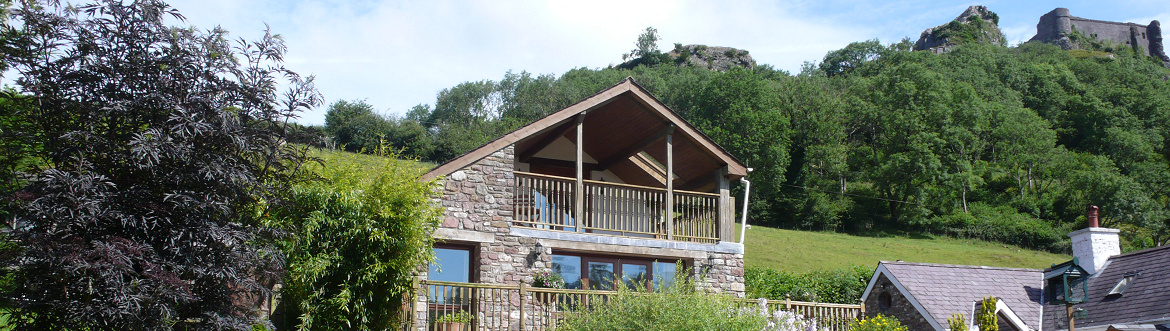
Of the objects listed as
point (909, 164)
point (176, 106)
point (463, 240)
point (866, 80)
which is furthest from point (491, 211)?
point (866, 80)

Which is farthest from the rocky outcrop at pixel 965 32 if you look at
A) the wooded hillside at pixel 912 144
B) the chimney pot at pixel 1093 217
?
the chimney pot at pixel 1093 217

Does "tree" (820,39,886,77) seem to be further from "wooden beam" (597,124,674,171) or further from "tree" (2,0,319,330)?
"tree" (2,0,319,330)

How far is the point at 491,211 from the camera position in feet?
47.2

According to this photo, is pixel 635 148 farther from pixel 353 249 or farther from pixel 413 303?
pixel 353 249

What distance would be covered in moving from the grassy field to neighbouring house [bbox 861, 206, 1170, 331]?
15324mm

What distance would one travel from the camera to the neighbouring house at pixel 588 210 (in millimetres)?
14141

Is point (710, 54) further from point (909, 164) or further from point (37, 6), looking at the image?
point (37, 6)

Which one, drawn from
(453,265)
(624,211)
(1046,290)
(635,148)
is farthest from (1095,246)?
(453,265)

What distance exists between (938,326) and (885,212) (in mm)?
37763

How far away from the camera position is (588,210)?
52.9 ft

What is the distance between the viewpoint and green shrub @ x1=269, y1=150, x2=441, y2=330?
1148 centimetres

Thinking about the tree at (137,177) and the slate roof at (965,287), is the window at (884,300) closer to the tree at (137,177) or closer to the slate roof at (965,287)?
the slate roof at (965,287)

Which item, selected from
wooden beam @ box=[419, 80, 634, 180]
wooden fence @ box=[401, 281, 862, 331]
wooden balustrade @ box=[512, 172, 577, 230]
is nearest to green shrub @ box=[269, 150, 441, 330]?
wooden fence @ box=[401, 281, 862, 331]

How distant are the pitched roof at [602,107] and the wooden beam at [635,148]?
0.25 metres
